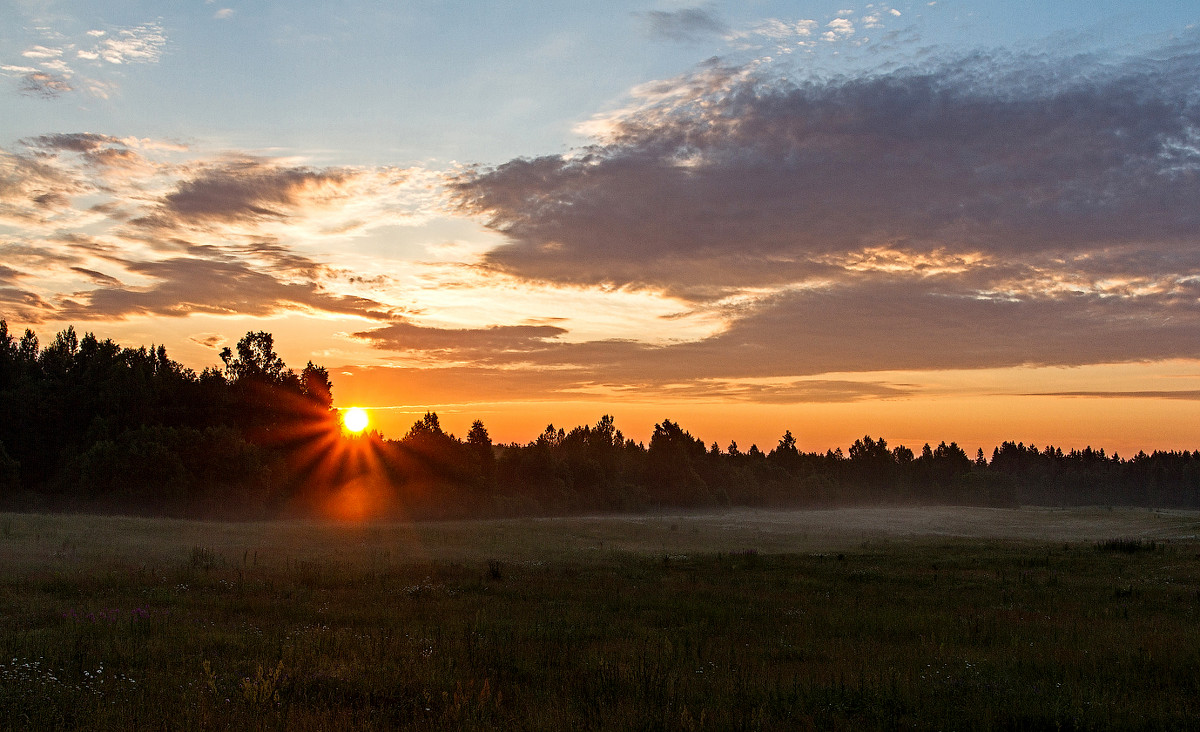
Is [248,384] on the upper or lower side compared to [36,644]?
upper

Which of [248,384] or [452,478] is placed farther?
[452,478]

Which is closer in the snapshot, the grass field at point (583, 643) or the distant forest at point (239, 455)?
the grass field at point (583, 643)

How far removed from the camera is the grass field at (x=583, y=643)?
8750 millimetres

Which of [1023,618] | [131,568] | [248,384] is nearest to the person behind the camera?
[1023,618]

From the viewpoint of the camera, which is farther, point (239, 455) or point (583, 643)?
point (239, 455)

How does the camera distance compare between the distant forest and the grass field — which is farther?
the distant forest

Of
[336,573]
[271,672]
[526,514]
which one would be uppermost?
[271,672]

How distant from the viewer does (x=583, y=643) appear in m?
13.1

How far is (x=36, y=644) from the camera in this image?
11336mm

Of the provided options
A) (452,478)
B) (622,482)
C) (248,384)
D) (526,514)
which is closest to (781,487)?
(622,482)

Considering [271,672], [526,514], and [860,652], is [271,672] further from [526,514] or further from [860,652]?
[526,514]

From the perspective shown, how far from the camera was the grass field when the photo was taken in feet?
28.7

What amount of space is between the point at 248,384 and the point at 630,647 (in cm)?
7395

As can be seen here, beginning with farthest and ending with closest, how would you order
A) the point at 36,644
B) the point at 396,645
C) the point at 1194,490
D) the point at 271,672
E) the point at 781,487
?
the point at 1194,490, the point at 781,487, the point at 396,645, the point at 36,644, the point at 271,672
